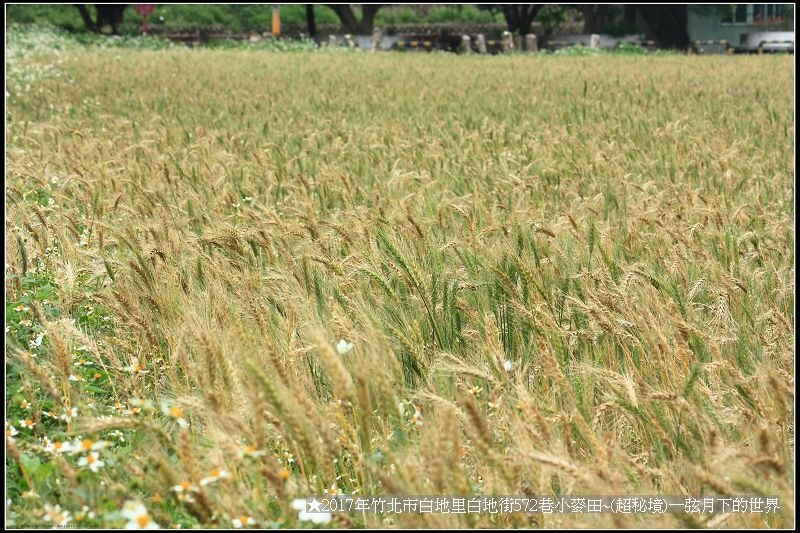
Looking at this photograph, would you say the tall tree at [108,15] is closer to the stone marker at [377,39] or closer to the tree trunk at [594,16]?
the stone marker at [377,39]

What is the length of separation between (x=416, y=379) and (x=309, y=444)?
0.88 meters

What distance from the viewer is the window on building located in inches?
1727

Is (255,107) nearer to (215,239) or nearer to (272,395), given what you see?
(215,239)

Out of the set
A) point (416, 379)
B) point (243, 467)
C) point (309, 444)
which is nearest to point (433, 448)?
point (309, 444)

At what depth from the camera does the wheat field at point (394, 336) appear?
1.72 meters

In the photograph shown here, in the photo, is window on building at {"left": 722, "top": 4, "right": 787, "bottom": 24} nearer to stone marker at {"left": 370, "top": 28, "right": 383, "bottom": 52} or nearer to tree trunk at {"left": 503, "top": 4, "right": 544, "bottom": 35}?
tree trunk at {"left": 503, "top": 4, "right": 544, "bottom": 35}

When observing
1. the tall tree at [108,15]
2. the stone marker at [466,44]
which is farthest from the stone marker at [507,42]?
the tall tree at [108,15]

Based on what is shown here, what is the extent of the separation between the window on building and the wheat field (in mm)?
42097

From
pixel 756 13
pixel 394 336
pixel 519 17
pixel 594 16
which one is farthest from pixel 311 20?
pixel 394 336

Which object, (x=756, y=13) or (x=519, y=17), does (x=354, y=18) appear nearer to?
(x=519, y=17)

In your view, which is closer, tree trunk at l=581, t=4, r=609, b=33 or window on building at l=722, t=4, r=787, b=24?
tree trunk at l=581, t=4, r=609, b=33

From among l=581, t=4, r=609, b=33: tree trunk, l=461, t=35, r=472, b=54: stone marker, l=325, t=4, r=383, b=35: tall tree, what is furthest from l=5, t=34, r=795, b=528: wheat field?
l=325, t=4, r=383, b=35: tall tree

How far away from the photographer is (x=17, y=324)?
9.59 ft

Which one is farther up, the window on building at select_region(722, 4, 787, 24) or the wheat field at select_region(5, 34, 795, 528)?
the window on building at select_region(722, 4, 787, 24)
